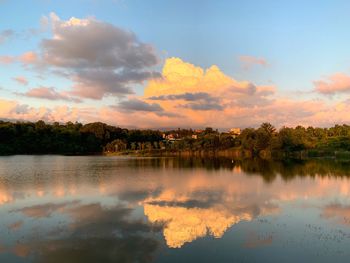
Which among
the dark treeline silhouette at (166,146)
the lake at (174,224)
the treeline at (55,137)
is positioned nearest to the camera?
the lake at (174,224)

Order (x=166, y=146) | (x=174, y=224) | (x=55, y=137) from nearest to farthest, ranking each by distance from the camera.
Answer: (x=174, y=224) < (x=55, y=137) < (x=166, y=146)

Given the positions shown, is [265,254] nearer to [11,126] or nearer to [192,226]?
[192,226]

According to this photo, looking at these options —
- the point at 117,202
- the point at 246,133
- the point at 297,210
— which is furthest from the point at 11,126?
the point at 297,210

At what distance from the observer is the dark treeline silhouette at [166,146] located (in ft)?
346

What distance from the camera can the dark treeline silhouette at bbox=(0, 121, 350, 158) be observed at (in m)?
106

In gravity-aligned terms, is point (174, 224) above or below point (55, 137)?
below

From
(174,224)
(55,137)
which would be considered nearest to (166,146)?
(55,137)

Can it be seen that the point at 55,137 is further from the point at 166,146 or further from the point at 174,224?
the point at 174,224

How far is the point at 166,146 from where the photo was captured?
170250 millimetres

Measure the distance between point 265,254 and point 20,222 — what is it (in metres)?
13.9

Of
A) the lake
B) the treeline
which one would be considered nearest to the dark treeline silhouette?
the treeline

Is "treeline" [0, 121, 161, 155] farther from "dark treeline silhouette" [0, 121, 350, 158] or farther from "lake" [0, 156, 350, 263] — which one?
"lake" [0, 156, 350, 263]

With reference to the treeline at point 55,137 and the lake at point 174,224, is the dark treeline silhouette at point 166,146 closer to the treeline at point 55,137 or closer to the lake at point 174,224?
the treeline at point 55,137

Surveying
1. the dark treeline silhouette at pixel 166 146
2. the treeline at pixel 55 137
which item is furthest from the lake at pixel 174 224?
the treeline at pixel 55 137
